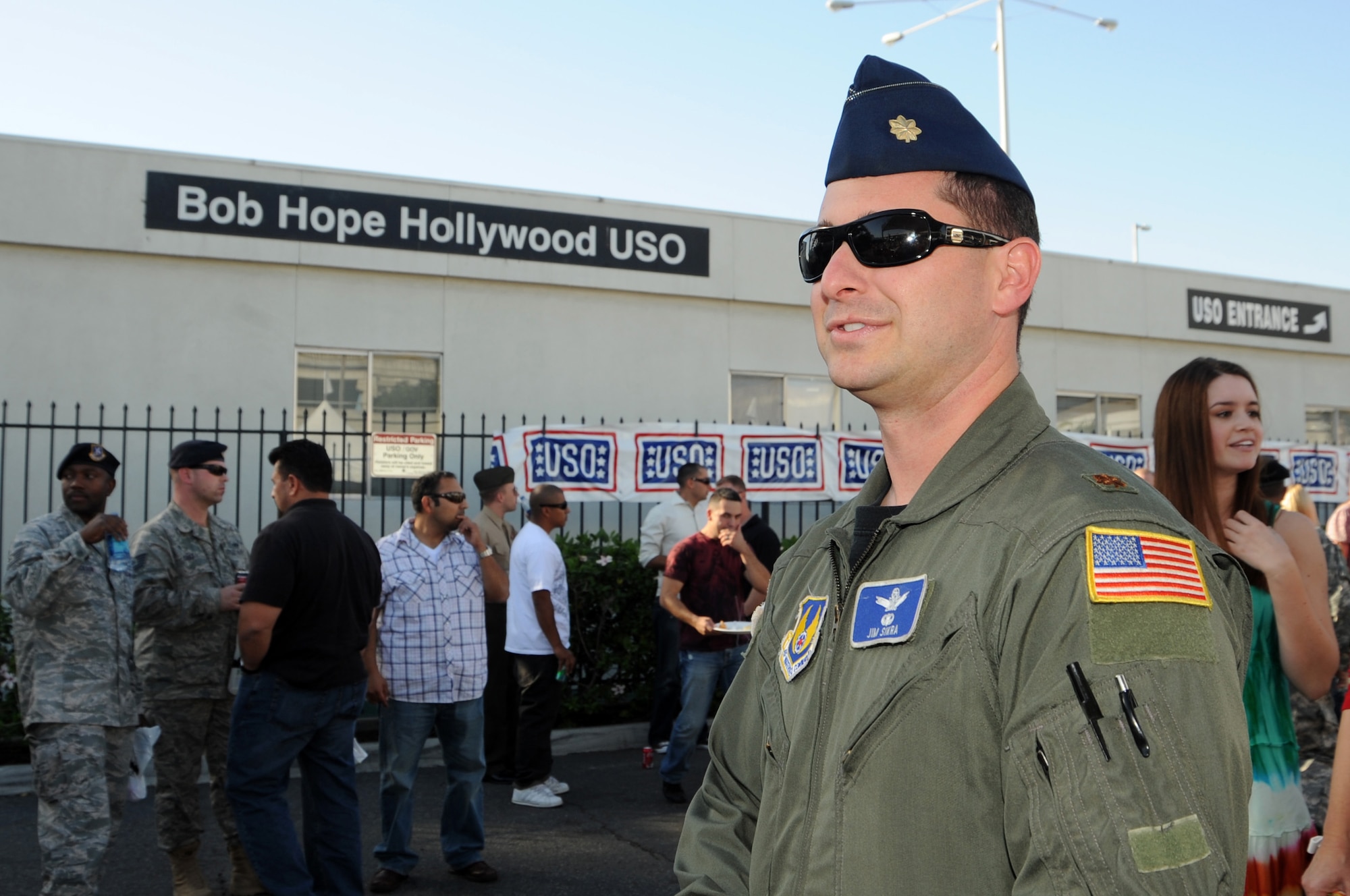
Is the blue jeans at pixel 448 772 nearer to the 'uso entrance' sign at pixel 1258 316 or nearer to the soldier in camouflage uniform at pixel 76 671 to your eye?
the soldier in camouflage uniform at pixel 76 671

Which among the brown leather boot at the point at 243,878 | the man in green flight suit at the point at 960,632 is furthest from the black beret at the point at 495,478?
the man in green flight suit at the point at 960,632

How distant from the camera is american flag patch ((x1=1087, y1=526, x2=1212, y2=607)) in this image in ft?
4.17

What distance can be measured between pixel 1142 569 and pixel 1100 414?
51.2ft

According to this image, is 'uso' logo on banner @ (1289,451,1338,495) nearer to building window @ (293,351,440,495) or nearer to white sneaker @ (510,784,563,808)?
building window @ (293,351,440,495)

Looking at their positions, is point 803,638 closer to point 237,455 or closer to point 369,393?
point 237,455

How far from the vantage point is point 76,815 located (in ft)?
16.0

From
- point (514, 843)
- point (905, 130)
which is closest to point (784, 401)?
point (514, 843)

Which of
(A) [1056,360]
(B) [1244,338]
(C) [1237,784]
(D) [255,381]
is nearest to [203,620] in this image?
(C) [1237,784]

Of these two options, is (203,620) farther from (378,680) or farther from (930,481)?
(930,481)

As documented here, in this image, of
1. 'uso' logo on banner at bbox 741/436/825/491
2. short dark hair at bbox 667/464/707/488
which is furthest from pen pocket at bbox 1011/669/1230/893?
'uso' logo on banner at bbox 741/436/825/491

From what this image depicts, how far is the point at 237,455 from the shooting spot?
10273mm

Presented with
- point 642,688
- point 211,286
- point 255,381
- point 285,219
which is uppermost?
point 285,219

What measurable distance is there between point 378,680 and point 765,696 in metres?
4.50

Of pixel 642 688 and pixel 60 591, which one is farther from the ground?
pixel 60 591
